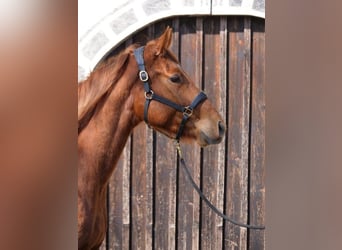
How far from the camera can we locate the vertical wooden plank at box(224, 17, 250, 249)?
1422 millimetres

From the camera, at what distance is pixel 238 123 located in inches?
56.4

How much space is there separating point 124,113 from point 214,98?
37 centimetres

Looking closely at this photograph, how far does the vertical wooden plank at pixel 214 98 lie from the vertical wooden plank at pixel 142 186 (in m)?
0.14

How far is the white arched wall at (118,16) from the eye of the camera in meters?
1.37

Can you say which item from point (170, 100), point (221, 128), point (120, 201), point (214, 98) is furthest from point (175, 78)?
point (120, 201)

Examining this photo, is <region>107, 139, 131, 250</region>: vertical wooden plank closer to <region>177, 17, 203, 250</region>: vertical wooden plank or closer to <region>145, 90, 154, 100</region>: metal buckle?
<region>177, 17, 203, 250</region>: vertical wooden plank

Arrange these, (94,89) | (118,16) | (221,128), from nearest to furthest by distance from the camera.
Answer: (94,89) < (221,128) < (118,16)

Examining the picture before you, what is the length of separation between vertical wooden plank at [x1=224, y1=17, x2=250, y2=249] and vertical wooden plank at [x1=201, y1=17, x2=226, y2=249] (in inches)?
0.8

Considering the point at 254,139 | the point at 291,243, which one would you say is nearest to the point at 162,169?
the point at 254,139

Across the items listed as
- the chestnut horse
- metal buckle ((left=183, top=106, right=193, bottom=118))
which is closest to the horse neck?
the chestnut horse

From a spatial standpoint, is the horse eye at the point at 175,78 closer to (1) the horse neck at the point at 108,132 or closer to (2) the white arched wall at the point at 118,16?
(1) the horse neck at the point at 108,132

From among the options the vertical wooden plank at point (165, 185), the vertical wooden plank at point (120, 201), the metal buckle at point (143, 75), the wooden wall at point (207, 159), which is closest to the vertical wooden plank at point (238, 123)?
the wooden wall at point (207, 159)

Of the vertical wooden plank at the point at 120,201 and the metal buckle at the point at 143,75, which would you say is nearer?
the metal buckle at the point at 143,75

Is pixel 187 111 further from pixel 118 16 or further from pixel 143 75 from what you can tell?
pixel 118 16
